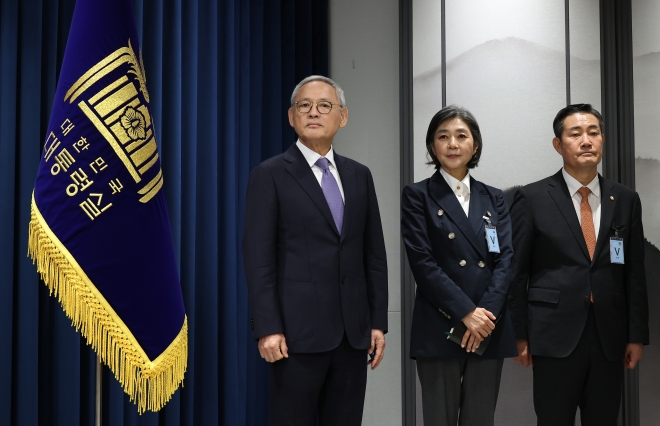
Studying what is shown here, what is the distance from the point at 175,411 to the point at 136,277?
3.62 ft

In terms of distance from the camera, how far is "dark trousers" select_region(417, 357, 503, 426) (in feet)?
8.16

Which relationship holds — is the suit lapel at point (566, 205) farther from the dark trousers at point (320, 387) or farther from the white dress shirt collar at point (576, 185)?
the dark trousers at point (320, 387)

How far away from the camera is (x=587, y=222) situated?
2840 millimetres

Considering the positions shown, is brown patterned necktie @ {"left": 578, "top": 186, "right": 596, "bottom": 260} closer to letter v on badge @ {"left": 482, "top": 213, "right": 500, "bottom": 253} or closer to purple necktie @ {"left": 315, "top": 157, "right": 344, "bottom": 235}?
letter v on badge @ {"left": 482, "top": 213, "right": 500, "bottom": 253}

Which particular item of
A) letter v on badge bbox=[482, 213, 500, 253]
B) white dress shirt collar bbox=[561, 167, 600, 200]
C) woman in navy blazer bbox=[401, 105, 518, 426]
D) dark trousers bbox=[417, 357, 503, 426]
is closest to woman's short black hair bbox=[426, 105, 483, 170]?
woman in navy blazer bbox=[401, 105, 518, 426]

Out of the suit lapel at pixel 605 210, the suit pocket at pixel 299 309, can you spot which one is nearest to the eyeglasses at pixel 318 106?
the suit pocket at pixel 299 309

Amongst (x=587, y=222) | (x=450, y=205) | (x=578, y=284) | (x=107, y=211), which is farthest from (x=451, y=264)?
(x=107, y=211)

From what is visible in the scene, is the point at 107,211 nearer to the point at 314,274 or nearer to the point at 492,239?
the point at 314,274

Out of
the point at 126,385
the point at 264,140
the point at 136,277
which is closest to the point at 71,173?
the point at 136,277

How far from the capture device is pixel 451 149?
8.75 ft

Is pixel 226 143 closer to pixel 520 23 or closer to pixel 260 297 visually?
pixel 260 297

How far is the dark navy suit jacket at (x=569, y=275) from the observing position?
2711 mm

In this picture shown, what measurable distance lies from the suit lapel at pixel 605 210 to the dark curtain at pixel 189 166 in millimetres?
1639

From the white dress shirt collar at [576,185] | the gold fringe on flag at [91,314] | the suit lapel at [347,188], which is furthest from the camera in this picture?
the white dress shirt collar at [576,185]
